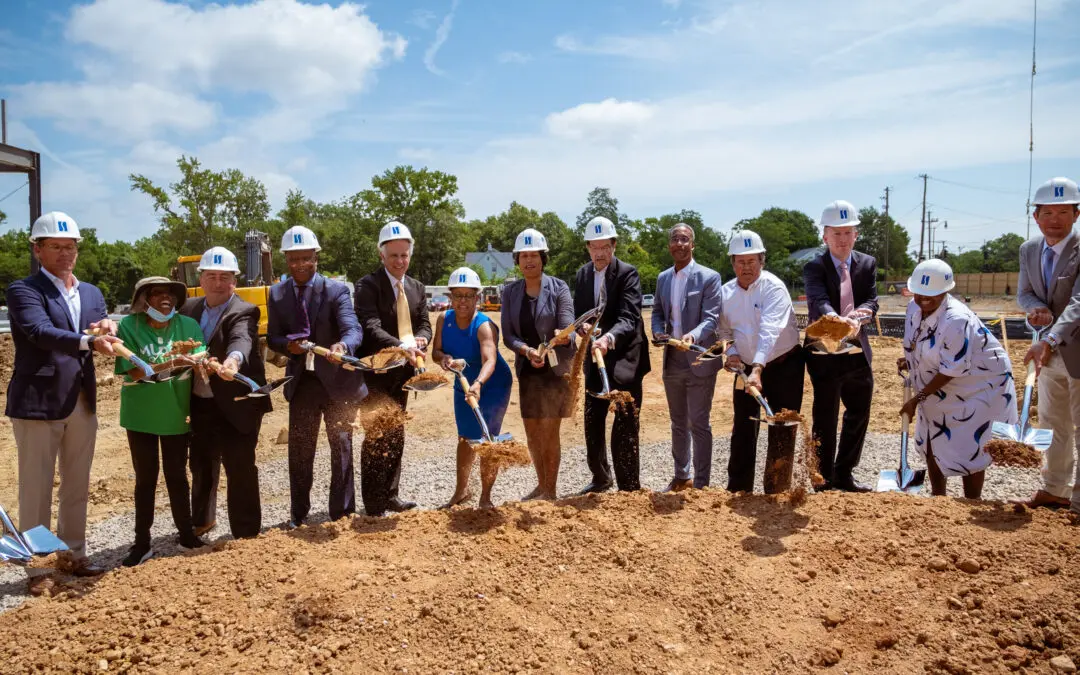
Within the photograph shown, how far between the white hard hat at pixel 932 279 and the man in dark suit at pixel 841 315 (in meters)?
0.50

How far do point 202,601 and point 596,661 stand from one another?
1.84 meters

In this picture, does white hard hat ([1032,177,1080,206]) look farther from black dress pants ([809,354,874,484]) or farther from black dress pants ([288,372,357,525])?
black dress pants ([288,372,357,525])

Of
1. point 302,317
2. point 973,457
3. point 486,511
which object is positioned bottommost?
point 486,511

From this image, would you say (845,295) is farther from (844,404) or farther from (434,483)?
(434,483)

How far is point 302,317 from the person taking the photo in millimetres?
4605

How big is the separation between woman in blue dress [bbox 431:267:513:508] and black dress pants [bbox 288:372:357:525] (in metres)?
0.76

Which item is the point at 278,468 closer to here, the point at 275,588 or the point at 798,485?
the point at 275,588

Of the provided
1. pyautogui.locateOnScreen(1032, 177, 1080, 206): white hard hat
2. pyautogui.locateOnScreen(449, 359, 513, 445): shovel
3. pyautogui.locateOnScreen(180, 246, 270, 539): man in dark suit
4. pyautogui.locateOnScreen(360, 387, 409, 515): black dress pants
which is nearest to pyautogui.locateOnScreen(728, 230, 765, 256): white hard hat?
pyautogui.locateOnScreen(1032, 177, 1080, 206): white hard hat

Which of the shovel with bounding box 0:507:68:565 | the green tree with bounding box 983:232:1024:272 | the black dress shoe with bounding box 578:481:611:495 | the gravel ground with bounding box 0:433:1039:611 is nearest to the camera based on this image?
the shovel with bounding box 0:507:68:565

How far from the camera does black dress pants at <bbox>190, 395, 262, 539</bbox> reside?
174 inches

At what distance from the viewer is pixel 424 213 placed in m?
44.4

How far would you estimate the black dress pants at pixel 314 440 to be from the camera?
15.1ft

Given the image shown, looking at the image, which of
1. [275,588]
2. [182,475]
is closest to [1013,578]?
[275,588]

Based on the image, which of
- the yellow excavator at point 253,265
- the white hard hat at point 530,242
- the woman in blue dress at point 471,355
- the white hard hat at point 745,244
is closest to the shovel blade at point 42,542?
the woman in blue dress at point 471,355
